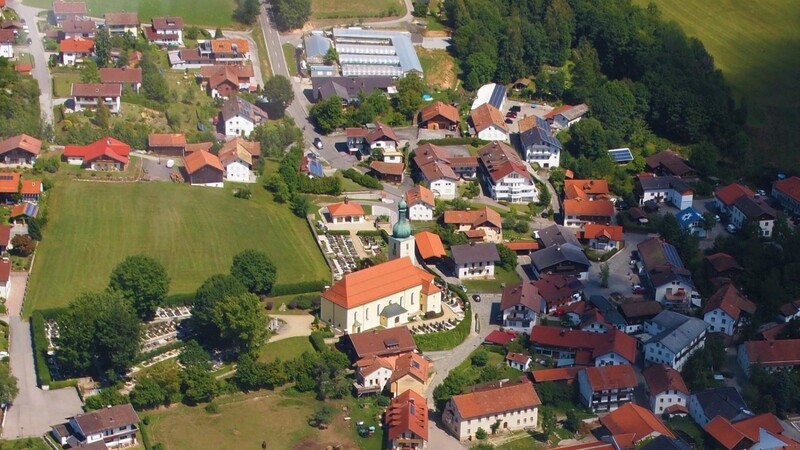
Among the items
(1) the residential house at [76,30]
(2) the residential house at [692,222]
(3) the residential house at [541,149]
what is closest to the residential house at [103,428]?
(2) the residential house at [692,222]

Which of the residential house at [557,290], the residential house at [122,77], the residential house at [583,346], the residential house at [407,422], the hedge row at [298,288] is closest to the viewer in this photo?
the residential house at [407,422]

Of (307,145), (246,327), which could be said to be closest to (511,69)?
(307,145)

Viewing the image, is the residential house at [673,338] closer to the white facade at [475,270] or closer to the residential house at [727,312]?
the residential house at [727,312]

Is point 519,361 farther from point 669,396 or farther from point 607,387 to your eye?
point 669,396

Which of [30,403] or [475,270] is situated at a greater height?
[475,270]

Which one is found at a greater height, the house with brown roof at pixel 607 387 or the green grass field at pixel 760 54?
the green grass field at pixel 760 54

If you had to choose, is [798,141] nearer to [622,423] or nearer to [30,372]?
[622,423]

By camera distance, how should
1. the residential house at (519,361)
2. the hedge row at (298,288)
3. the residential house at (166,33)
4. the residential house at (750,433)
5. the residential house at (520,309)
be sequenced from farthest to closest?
the residential house at (166,33) → the hedge row at (298,288) → the residential house at (520,309) → the residential house at (519,361) → the residential house at (750,433)

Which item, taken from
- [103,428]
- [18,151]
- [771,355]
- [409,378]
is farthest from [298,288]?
[771,355]
